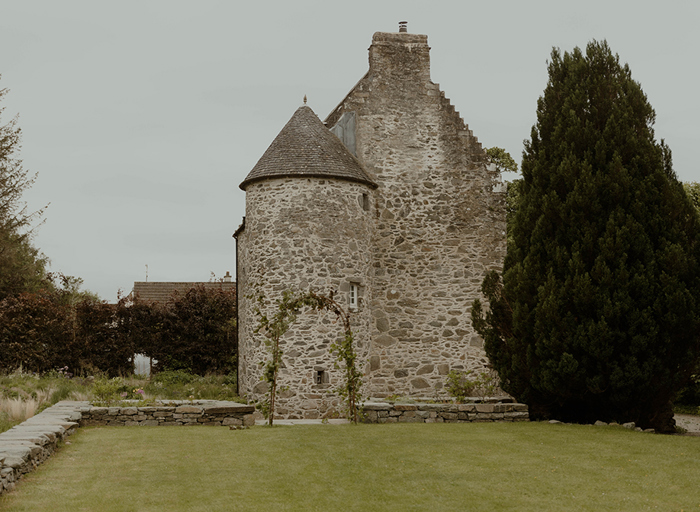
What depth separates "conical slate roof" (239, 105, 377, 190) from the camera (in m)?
17.8

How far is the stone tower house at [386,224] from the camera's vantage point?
17.6m

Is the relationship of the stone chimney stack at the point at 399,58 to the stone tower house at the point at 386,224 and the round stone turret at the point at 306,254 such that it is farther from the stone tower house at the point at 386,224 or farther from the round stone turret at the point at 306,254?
the round stone turret at the point at 306,254

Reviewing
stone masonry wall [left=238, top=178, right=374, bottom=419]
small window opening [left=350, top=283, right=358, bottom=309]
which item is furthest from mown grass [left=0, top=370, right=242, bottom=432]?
small window opening [left=350, top=283, right=358, bottom=309]

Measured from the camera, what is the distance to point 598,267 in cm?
1325

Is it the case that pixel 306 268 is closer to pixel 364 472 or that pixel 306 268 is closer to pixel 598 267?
pixel 598 267

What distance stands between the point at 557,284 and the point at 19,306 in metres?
16.4

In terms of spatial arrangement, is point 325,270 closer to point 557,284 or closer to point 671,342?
point 557,284

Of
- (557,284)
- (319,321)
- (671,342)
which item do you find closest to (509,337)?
(557,284)

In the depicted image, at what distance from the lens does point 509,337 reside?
14961 mm

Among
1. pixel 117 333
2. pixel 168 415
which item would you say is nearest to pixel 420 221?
pixel 168 415

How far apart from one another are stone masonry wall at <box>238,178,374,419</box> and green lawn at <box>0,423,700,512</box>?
4.94m

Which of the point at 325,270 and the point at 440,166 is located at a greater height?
the point at 440,166

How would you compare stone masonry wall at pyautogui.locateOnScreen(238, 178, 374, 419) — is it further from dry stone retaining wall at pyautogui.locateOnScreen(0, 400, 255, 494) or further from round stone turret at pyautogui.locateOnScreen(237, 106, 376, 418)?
dry stone retaining wall at pyautogui.locateOnScreen(0, 400, 255, 494)

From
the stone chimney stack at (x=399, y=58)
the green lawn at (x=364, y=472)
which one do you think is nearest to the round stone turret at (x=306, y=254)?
the stone chimney stack at (x=399, y=58)
